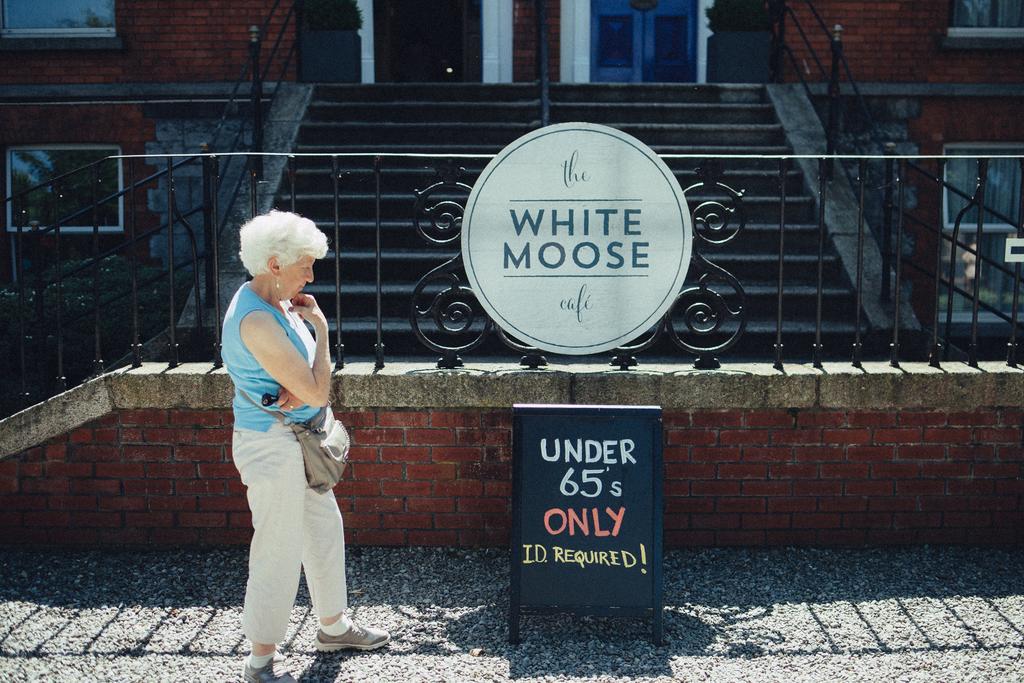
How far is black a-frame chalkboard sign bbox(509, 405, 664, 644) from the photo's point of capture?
11.8 feet

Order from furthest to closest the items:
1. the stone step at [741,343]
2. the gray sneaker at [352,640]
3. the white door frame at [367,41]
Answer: the white door frame at [367,41], the stone step at [741,343], the gray sneaker at [352,640]

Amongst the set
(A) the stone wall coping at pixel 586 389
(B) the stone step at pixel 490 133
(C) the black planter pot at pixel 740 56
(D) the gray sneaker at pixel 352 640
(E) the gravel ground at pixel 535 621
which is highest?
(C) the black planter pot at pixel 740 56

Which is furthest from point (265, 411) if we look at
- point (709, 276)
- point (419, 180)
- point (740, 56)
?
point (740, 56)

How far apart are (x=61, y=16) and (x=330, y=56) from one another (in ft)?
9.88

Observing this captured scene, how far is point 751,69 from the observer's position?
337 inches

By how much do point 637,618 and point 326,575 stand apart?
121cm

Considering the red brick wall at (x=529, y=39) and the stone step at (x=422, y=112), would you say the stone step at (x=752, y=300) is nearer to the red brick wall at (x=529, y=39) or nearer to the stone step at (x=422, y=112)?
the stone step at (x=422, y=112)

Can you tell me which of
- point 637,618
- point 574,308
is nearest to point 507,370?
point 574,308

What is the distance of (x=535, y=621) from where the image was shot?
12.3ft

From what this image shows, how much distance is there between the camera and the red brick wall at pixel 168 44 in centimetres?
894

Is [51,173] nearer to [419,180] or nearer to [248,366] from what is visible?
[419,180]

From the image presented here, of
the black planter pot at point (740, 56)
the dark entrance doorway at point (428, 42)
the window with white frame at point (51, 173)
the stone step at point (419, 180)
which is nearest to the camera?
the stone step at point (419, 180)

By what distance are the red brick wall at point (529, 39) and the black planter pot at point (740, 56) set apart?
168cm

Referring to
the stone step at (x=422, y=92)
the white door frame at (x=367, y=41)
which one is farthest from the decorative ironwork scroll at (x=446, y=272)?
the white door frame at (x=367, y=41)
